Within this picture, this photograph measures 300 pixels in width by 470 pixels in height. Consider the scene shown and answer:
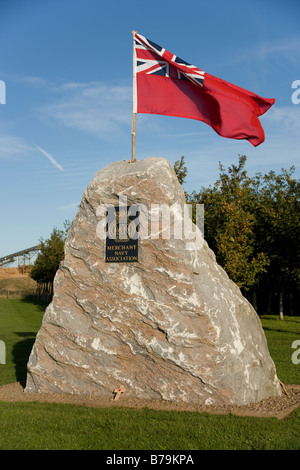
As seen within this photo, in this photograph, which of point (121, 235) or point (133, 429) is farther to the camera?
point (121, 235)

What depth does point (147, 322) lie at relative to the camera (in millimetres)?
8336

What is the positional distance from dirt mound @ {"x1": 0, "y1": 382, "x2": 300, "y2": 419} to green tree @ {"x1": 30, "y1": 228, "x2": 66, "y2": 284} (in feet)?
104

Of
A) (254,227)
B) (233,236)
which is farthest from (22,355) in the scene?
(254,227)

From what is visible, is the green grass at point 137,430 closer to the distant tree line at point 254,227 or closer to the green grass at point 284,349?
the green grass at point 284,349

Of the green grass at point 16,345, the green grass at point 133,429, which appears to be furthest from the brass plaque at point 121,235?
the green grass at point 16,345

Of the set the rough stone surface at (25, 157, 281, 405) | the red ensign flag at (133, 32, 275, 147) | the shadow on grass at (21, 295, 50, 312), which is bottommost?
the shadow on grass at (21, 295, 50, 312)

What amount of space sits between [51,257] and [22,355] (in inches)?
1065

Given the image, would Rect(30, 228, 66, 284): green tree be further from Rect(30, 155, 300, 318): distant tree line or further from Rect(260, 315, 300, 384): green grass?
Rect(260, 315, 300, 384): green grass

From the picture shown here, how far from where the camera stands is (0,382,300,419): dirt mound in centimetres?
770

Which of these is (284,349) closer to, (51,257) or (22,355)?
(22,355)

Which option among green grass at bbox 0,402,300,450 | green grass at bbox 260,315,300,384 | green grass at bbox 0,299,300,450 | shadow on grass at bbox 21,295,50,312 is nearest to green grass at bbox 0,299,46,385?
green grass at bbox 0,299,300,450

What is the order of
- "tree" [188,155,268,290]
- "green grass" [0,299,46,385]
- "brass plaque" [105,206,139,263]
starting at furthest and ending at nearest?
1. "tree" [188,155,268,290]
2. "green grass" [0,299,46,385]
3. "brass plaque" [105,206,139,263]

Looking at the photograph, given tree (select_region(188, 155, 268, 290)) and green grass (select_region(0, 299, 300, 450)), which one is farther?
tree (select_region(188, 155, 268, 290))

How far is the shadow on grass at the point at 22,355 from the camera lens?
460 inches
